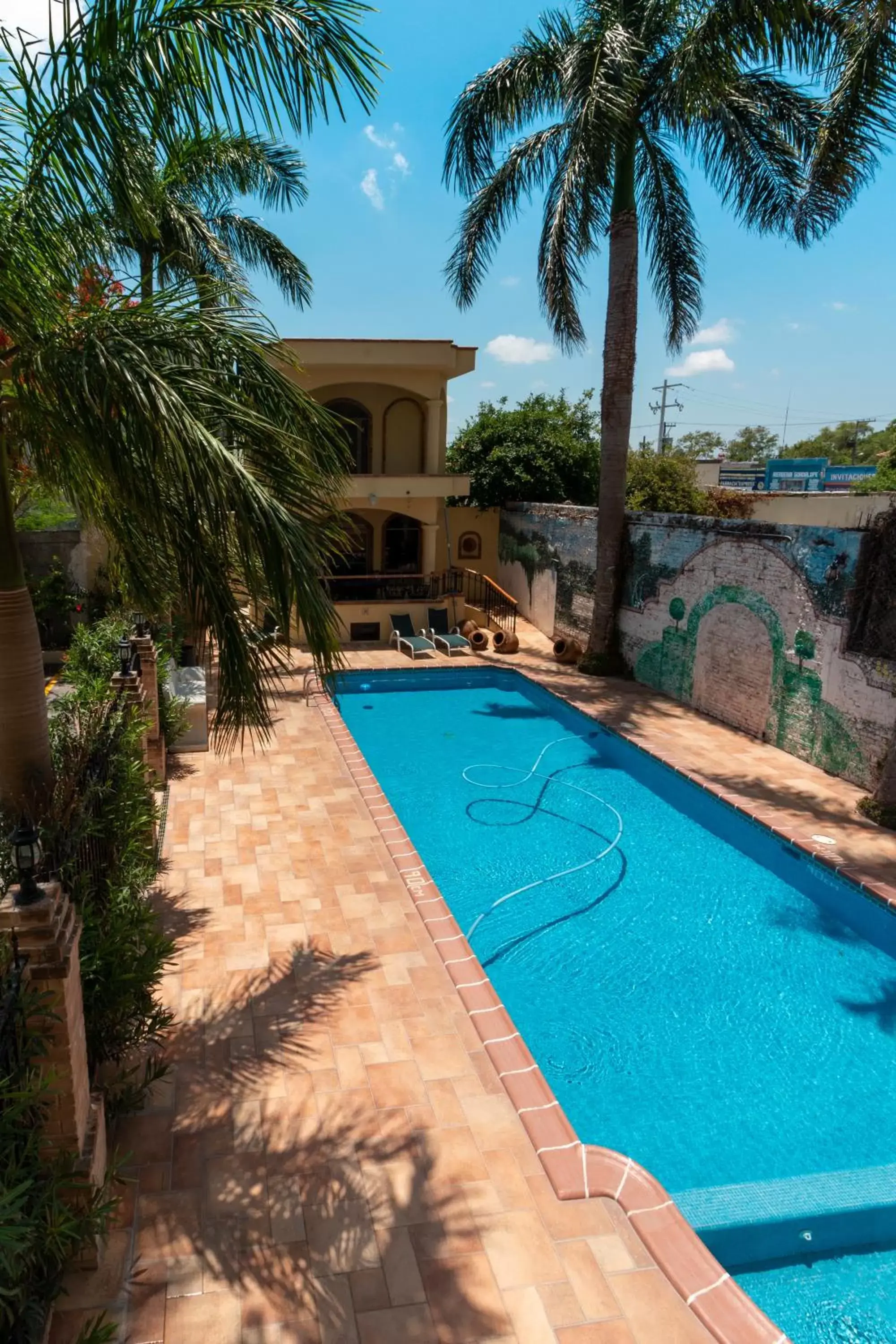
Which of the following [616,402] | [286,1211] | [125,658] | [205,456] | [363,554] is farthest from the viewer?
[363,554]

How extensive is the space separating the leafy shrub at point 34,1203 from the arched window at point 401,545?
19.2m

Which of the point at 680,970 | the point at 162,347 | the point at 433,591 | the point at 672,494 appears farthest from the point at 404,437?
the point at 162,347

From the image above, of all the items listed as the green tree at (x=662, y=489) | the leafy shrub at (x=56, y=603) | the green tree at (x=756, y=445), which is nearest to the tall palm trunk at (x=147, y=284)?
the leafy shrub at (x=56, y=603)

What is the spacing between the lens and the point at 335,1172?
429 centimetres

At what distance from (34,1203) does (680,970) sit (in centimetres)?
551

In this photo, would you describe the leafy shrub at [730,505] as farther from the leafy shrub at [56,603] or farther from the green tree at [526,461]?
the leafy shrub at [56,603]

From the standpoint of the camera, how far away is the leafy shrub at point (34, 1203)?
2887 millimetres

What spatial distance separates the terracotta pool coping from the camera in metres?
3.66

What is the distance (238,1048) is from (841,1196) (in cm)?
374

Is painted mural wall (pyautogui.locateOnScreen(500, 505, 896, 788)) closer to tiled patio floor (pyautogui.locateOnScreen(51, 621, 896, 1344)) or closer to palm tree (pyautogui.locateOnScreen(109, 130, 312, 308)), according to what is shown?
tiled patio floor (pyautogui.locateOnScreen(51, 621, 896, 1344))

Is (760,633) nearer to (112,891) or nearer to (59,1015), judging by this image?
(112,891)

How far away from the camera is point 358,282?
1636 centimetres

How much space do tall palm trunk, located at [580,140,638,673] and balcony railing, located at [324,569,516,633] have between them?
3117 millimetres

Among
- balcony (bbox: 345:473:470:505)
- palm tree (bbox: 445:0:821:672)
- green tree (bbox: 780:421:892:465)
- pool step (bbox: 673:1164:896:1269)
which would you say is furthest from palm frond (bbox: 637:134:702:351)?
green tree (bbox: 780:421:892:465)
